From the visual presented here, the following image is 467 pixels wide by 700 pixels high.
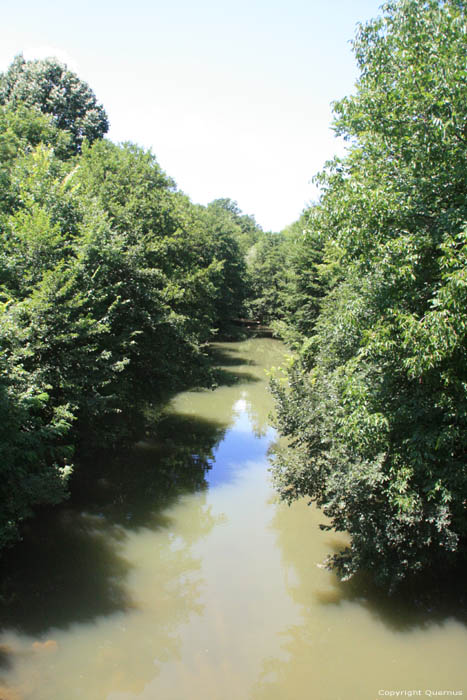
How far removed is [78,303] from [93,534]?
6095 millimetres

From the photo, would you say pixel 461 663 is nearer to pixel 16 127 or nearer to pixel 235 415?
pixel 235 415

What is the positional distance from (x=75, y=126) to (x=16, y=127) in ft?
34.0

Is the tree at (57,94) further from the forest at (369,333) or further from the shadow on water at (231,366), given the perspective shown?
the forest at (369,333)

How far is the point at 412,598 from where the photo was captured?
10180 millimetres

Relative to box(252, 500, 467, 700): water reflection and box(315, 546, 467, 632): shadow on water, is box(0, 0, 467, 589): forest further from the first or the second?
box(252, 500, 467, 700): water reflection

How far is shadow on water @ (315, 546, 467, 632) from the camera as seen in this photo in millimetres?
9656

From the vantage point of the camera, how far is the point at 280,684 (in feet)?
26.9

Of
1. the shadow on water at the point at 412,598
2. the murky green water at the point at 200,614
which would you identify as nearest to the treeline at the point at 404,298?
the shadow on water at the point at 412,598

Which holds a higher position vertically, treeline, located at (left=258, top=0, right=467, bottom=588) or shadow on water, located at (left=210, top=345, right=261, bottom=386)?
shadow on water, located at (left=210, top=345, right=261, bottom=386)

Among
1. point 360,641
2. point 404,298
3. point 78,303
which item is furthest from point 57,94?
point 360,641

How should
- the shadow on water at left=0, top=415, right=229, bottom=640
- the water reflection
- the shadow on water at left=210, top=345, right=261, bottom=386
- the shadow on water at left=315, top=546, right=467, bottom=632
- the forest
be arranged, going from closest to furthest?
the forest → the water reflection → the shadow on water at left=0, top=415, right=229, bottom=640 → the shadow on water at left=315, top=546, right=467, bottom=632 → the shadow on water at left=210, top=345, right=261, bottom=386

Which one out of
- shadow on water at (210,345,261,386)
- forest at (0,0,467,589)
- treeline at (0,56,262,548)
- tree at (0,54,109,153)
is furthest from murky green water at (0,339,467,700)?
tree at (0,54,109,153)

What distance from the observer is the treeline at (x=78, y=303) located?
956cm

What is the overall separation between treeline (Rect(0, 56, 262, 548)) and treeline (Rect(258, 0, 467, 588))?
234 inches
